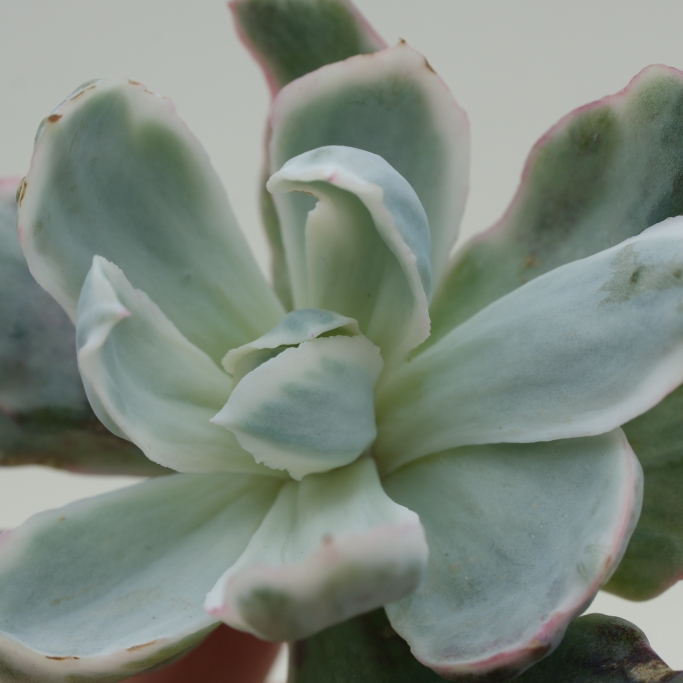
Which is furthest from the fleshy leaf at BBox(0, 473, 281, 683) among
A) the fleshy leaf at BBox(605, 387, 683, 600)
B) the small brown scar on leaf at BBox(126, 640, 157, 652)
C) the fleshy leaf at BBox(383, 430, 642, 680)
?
the fleshy leaf at BBox(605, 387, 683, 600)

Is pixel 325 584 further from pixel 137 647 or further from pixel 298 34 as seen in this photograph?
pixel 298 34

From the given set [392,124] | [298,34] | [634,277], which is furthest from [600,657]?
[298,34]

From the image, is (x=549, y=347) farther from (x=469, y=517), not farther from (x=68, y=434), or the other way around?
(x=68, y=434)

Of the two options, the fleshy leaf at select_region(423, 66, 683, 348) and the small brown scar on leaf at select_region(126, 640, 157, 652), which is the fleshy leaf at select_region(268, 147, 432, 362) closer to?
the fleshy leaf at select_region(423, 66, 683, 348)

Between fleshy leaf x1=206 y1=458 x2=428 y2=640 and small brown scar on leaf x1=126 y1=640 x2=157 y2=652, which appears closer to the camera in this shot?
fleshy leaf x1=206 y1=458 x2=428 y2=640

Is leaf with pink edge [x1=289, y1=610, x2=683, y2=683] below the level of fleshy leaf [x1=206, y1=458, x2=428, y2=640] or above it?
below
